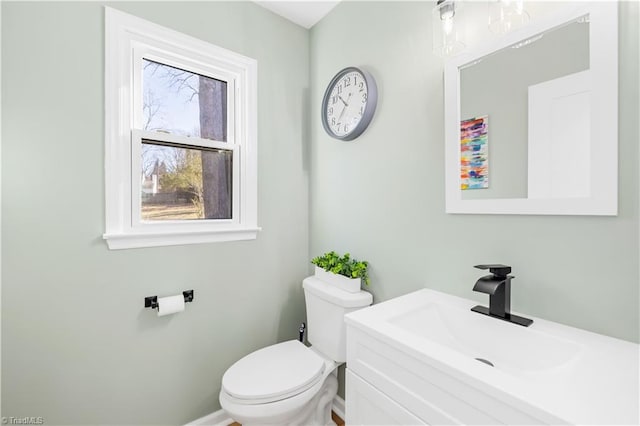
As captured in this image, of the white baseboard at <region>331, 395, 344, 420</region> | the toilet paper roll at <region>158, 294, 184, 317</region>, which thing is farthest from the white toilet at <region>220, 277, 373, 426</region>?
the toilet paper roll at <region>158, 294, 184, 317</region>

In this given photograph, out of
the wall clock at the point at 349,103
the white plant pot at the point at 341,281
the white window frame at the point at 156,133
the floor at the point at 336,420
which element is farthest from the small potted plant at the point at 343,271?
the floor at the point at 336,420

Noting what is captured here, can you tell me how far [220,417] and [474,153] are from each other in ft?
6.14

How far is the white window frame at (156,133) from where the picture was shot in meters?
1.30

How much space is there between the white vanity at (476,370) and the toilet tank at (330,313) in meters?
0.34

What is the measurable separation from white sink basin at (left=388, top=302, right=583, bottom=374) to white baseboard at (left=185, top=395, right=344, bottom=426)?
965 millimetres

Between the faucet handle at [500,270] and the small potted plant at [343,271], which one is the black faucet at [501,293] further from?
the small potted plant at [343,271]

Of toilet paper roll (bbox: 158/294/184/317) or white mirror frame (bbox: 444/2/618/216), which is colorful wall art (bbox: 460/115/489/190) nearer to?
white mirror frame (bbox: 444/2/618/216)

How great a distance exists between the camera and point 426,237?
1285 mm

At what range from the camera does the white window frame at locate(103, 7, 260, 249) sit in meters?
1.30

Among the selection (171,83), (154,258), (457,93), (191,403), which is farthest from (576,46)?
(191,403)

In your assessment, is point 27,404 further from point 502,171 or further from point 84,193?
point 502,171

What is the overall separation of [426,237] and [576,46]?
0.80 meters

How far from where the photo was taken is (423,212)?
4.24 feet

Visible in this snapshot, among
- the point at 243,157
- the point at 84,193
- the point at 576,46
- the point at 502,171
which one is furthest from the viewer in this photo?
the point at 243,157
